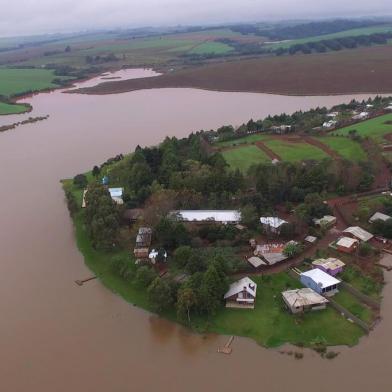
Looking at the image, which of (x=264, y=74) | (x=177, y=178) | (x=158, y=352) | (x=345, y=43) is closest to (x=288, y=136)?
(x=177, y=178)

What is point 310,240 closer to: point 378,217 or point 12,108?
point 378,217

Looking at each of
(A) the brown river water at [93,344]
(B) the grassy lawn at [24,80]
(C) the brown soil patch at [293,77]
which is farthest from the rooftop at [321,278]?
(B) the grassy lawn at [24,80]

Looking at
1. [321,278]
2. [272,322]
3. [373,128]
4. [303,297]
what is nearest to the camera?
[272,322]

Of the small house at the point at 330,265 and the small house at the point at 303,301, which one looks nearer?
the small house at the point at 303,301

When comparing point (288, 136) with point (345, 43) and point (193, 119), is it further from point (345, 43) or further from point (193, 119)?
point (345, 43)

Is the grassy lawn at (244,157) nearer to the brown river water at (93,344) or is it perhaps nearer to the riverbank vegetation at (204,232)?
the riverbank vegetation at (204,232)

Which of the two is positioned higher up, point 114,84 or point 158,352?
point 158,352

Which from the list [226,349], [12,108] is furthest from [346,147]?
[12,108]
